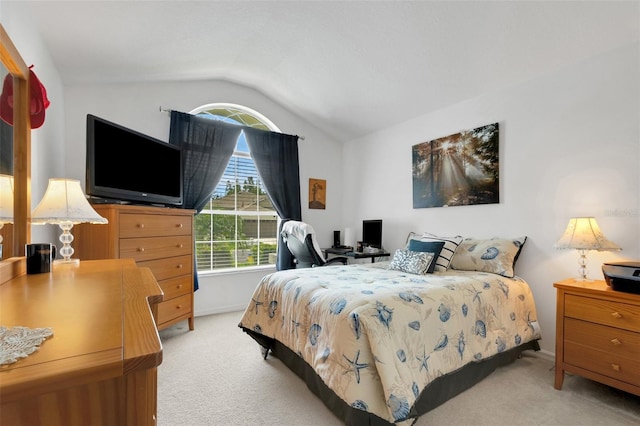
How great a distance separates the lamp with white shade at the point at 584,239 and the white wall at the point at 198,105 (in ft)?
9.61

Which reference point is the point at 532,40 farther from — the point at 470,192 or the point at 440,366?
the point at 440,366

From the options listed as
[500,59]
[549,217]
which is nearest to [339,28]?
[500,59]

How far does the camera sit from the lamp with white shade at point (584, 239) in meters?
2.05

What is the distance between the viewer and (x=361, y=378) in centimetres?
146

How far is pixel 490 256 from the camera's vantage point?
2.59 m

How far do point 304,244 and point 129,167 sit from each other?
1.71 m

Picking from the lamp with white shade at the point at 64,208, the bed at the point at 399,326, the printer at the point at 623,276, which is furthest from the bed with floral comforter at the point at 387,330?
the lamp with white shade at the point at 64,208

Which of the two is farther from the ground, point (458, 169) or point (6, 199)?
point (458, 169)

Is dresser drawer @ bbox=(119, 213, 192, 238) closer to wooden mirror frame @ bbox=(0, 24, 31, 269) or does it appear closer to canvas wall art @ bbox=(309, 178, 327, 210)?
wooden mirror frame @ bbox=(0, 24, 31, 269)

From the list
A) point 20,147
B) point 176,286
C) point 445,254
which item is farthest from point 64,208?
point 445,254

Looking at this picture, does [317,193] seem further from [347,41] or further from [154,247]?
[154,247]

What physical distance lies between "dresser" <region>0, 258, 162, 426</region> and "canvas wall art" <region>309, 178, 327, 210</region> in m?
3.73

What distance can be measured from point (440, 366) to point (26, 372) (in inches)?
72.8

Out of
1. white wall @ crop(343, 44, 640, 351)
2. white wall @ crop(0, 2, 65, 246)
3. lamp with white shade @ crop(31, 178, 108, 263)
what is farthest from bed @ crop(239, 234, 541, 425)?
white wall @ crop(0, 2, 65, 246)
